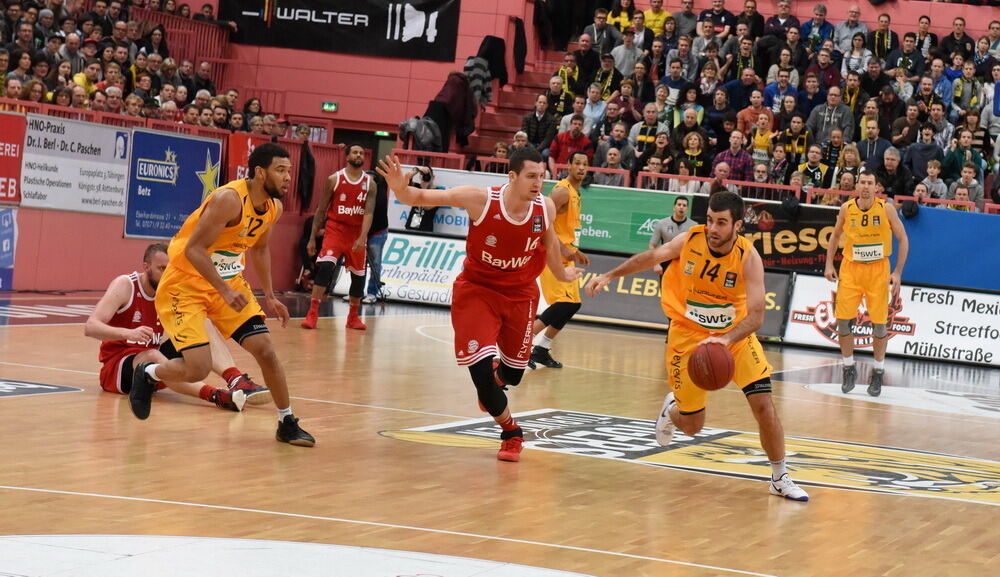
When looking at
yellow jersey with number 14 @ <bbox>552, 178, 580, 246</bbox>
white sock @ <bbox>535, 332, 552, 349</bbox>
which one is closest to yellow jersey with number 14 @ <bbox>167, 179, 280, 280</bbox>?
yellow jersey with number 14 @ <bbox>552, 178, 580, 246</bbox>

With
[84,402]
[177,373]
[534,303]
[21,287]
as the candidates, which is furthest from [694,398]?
[21,287]

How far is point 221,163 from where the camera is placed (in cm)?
1920

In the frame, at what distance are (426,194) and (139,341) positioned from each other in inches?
107

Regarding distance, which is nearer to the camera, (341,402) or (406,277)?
(341,402)

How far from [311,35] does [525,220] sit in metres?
19.2

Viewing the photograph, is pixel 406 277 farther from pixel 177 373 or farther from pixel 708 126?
pixel 177 373

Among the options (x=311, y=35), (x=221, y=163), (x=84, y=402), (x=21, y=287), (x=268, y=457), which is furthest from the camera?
(x=311, y=35)

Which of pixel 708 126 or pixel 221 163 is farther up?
pixel 708 126

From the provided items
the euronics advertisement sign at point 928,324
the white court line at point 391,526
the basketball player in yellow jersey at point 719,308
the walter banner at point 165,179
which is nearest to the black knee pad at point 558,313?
the basketball player in yellow jersey at point 719,308

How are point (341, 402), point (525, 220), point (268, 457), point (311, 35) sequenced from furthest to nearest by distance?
1. point (311, 35)
2. point (341, 402)
3. point (525, 220)
4. point (268, 457)

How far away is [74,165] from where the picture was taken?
1666cm

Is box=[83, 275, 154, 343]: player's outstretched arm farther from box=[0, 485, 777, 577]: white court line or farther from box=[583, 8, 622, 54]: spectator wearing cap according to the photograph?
box=[583, 8, 622, 54]: spectator wearing cap

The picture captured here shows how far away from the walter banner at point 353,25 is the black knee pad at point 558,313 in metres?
13.8

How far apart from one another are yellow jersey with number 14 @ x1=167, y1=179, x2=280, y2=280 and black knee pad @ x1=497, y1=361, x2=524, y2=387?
175cm
